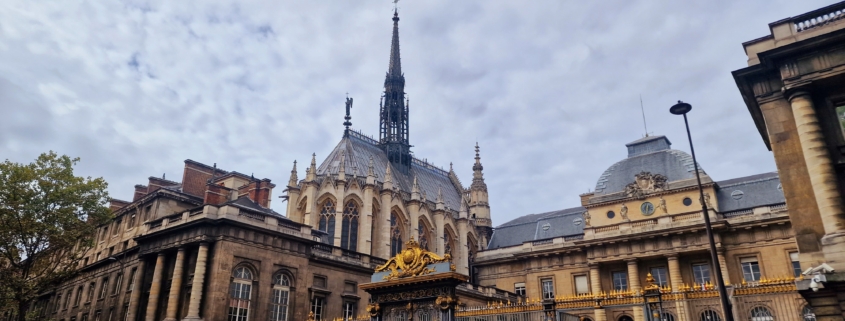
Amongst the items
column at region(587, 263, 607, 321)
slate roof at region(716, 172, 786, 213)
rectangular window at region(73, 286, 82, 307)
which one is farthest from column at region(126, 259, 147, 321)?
slate roof at region(716, 172, 786, 213)

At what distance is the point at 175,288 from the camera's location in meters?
27.8

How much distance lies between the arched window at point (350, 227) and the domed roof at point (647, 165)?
1817 cm

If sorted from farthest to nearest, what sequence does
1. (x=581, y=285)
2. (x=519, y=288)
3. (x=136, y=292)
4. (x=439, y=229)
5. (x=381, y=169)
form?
(x=381, y=169) < (x=439, y=229) < (x=519, y=288) < (x=581, y=285) < (x=136, y=292)

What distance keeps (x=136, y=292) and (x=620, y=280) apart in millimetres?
27793

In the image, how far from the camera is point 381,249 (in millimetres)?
46031

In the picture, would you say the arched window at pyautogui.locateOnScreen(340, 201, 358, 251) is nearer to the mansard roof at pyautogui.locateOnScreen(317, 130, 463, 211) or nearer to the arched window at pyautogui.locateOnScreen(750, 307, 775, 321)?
the mansard roof at pyautogui.locateOnScreen(317, 130, 463, 211)

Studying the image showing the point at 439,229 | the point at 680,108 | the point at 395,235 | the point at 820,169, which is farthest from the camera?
the point at 439,229

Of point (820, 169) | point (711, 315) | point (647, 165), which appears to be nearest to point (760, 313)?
point (711, 315)

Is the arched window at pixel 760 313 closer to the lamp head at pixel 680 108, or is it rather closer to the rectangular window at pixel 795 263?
the lamp head at pixel 680 108

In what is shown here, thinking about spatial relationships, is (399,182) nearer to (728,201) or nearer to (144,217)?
(144,217)

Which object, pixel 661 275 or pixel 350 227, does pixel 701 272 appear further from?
pixel 350 227

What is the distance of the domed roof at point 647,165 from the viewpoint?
3859 centimetres

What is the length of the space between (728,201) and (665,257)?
20.0 feet

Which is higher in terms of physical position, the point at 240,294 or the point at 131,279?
the point at 131,279
